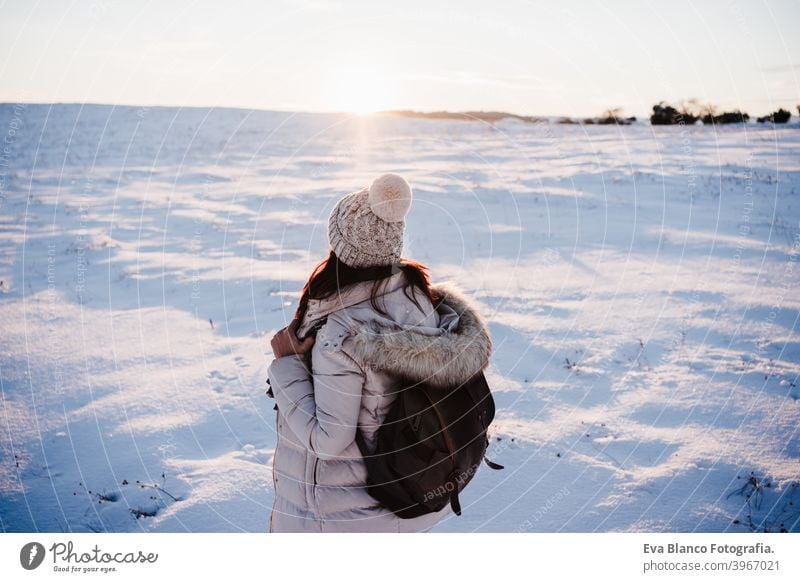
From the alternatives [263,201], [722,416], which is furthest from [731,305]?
[263,201]

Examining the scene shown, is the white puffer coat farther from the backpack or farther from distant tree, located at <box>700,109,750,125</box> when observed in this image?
distant tree, located at <box>700,109,750,125</box>

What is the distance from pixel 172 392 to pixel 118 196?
32.3 ft

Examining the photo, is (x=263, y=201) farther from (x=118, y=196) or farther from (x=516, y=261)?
(x=516, y=261)

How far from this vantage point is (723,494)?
3561 mm

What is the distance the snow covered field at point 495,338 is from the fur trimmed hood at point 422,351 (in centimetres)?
179

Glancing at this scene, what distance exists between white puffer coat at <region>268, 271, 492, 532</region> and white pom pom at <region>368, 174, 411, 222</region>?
0.25 m

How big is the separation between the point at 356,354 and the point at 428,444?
425 millimetres

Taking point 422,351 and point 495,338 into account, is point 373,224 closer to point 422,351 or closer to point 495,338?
point 422,351

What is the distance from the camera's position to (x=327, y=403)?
1.99m

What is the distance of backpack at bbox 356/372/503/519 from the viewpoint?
1989 mm

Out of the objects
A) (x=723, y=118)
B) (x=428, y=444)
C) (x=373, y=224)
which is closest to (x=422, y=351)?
(x=428, y=444)

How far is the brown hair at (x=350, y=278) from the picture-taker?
211 centimetres
